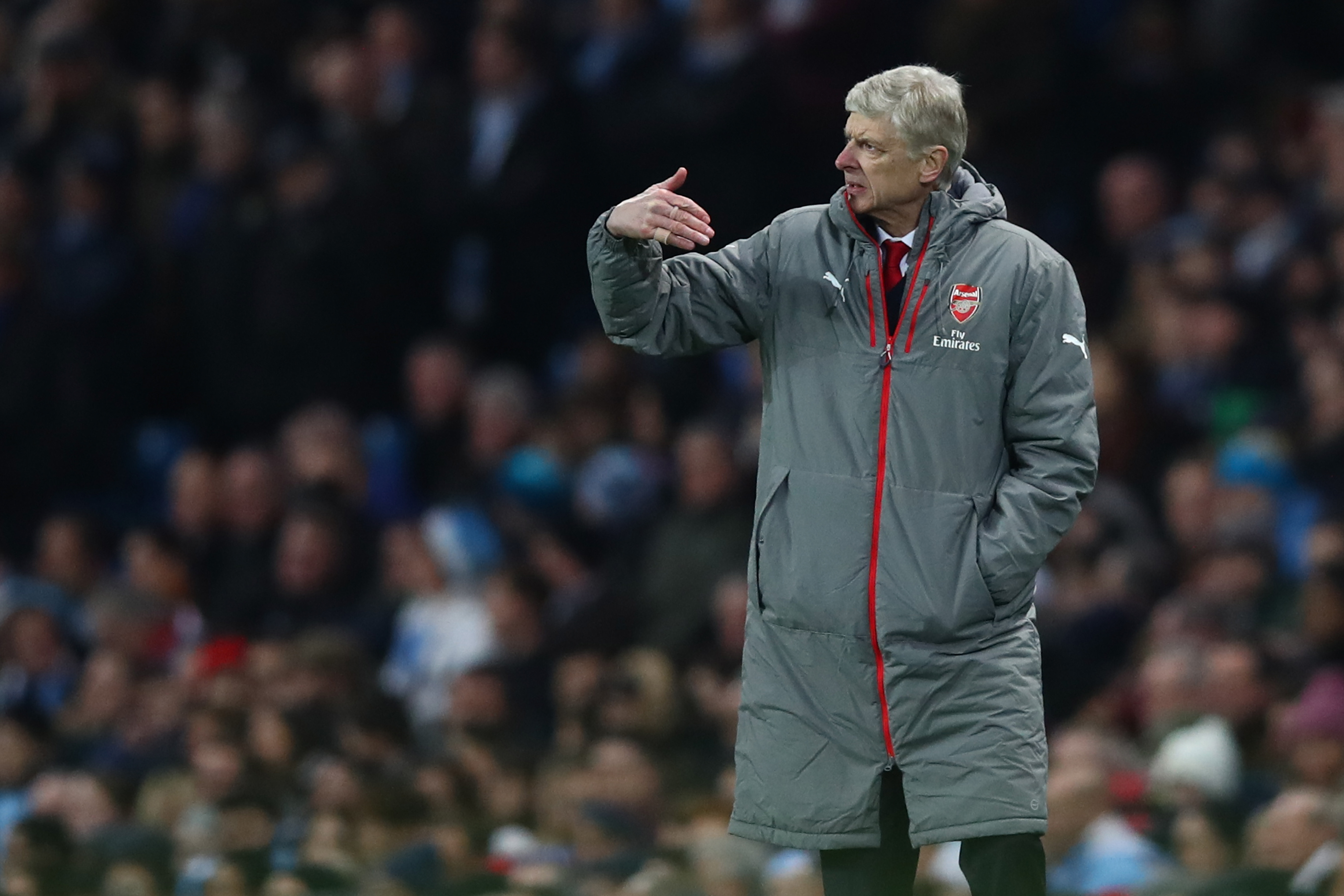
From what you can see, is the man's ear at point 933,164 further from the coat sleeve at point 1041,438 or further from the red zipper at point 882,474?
the coat sleeve at point 1041,438

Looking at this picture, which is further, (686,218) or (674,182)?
(674,182)

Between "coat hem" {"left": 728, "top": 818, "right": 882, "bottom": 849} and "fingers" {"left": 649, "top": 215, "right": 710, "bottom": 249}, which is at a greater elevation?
"fingers" {"left": 649, "top": 215, "right": 710, "bottom": 249}

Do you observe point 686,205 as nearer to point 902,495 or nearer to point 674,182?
point 674,182

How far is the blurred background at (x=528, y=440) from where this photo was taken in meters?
8.31

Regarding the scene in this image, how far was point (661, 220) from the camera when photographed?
15.0 feet

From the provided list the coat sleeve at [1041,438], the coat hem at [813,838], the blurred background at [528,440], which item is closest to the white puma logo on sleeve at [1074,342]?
the coat sleeve at [1041,438]

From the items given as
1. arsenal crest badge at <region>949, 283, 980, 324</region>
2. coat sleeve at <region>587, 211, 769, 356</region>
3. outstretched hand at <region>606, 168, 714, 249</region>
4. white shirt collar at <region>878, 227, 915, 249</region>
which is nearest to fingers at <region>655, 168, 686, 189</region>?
outstretched hand at <region>606, 168, 714, 249</region>

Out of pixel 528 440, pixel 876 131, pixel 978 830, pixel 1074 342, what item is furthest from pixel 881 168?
pixel 528 440

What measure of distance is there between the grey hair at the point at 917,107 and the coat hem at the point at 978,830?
129 cm

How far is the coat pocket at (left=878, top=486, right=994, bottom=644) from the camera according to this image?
4.53m

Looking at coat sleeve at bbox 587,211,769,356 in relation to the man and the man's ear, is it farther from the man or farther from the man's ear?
the man's ear

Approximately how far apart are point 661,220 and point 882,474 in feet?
2.17

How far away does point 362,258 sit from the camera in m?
12.4

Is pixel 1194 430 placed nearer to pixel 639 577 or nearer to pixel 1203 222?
pixel 1203 222
